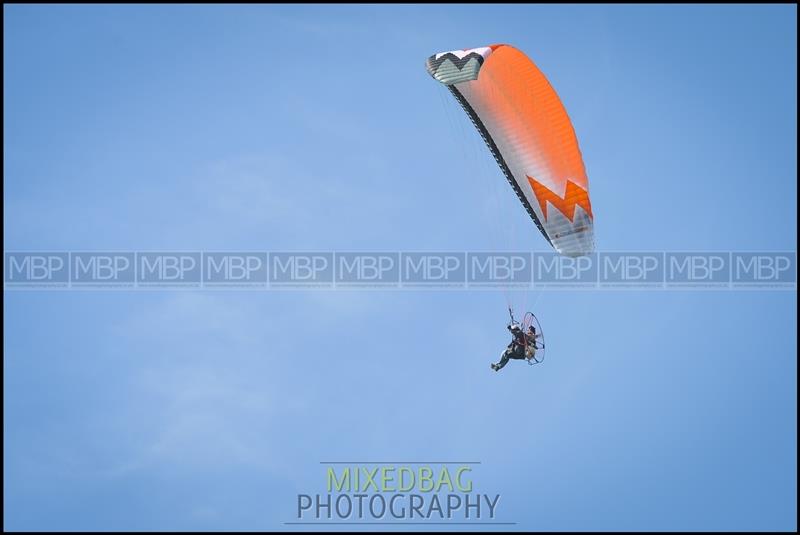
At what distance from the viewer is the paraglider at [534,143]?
1108 inches

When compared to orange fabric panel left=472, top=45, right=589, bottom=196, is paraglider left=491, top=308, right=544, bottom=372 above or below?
below

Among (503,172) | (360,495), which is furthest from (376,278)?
(503,172)

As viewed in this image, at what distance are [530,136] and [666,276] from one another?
15.3m

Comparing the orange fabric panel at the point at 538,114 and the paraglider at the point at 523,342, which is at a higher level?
the orange fabric panel at the point at 538,114

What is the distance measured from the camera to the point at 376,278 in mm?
41500

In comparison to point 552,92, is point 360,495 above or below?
below

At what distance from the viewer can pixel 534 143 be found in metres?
28.5

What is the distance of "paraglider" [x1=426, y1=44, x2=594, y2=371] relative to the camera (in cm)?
2814

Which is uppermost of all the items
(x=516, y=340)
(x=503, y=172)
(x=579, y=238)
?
(x=503, y=172)

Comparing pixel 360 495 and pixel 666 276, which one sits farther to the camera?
pixel 666 276

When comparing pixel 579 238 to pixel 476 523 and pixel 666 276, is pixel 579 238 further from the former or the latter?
pixel 666 276

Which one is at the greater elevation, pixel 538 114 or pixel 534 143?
pixel 538 114

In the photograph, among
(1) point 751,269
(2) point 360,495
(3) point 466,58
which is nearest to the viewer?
(3) point 466,58

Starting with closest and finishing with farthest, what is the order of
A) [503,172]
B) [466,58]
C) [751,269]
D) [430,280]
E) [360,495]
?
[466,58] → [503,172] → [360,495] → [430,280] → [751,269]
